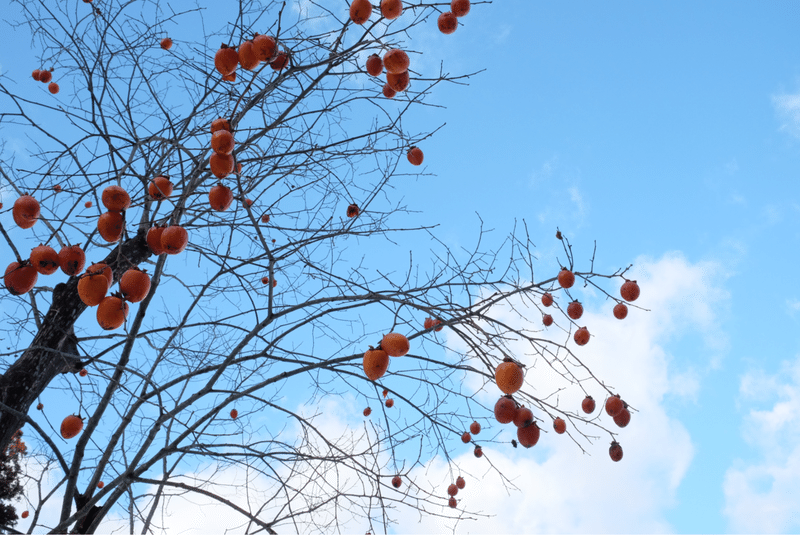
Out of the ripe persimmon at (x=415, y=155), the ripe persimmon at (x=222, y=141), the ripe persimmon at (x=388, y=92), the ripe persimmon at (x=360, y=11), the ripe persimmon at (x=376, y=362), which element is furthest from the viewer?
the ripe persimmon at (x=415, y=155)

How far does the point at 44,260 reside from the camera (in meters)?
2.46

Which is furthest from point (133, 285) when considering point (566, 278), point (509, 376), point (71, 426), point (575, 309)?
point (575, 309)

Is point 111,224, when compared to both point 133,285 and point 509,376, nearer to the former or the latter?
point 133,285

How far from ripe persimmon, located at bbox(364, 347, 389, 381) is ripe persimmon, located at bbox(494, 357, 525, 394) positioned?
0.50 meters

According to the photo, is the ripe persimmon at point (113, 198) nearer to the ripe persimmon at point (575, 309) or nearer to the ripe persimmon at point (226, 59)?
the ripe persimmon at point (226, 59)

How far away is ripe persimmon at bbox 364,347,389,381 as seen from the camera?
233 cm

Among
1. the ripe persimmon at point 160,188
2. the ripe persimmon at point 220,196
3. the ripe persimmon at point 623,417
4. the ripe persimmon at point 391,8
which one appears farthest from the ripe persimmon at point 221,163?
the ripe persimmon at point 623,417

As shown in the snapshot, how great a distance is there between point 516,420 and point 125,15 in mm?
3869

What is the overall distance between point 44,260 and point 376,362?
1.63m

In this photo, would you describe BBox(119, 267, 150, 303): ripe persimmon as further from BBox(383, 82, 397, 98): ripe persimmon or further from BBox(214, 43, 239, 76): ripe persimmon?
BBox(383, 82, 397, 98): ripe persimmon

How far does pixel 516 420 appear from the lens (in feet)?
7.32

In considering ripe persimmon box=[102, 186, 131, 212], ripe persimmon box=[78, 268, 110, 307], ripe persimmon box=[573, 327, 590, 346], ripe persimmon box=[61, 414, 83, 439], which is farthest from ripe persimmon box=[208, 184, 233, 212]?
ripe persimmon box=[573, 327, 590, 346]

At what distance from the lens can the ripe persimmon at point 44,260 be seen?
2.46m

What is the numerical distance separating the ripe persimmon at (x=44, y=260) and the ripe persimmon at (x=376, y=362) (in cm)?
155
